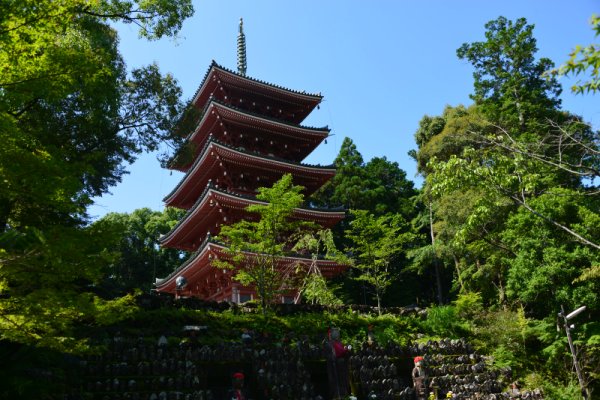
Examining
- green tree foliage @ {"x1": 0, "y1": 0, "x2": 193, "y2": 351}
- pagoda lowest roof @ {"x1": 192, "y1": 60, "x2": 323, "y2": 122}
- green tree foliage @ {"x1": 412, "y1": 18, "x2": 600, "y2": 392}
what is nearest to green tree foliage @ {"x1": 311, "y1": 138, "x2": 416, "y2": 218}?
green tree foliage @ {"x1": 412, "y1": 18, "x2": 600, "y2": 392}

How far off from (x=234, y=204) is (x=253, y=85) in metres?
6.90

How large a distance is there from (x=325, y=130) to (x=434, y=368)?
12635 millimetres

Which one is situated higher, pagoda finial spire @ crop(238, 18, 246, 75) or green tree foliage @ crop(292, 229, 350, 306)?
pagoda finial spire @ crop(238, 18, 246, 75)

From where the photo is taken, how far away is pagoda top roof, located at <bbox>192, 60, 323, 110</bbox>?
861 inches

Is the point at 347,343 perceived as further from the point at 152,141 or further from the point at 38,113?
the point at 38,113

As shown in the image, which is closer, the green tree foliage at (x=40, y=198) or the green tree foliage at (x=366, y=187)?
the green tree foliage at (x=40, y=198)

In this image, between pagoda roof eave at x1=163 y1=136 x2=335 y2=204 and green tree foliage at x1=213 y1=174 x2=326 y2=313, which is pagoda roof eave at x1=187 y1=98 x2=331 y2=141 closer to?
pagoda roof eave at x1=163 y1=136 x2=335 y2=204

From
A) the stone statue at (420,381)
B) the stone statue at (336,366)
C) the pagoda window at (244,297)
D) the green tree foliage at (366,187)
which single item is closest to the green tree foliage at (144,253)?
the green tree foliage at (366,187)

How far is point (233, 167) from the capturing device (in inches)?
805

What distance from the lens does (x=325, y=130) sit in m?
22.9

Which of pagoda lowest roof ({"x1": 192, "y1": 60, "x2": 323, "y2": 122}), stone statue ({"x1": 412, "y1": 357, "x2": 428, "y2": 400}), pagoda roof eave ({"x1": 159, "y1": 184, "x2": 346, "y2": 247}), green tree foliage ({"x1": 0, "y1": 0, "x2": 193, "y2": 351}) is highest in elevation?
pagoda lowest roof ({"x1": 192, "y1": 60, "x2": 323, "y2": 122})

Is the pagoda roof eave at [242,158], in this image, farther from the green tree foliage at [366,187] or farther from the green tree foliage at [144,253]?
the green tree foliage at [144,253]

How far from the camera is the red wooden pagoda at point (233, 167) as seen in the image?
1884 cm

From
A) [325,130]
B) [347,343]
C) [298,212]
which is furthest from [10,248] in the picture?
[325,130]
